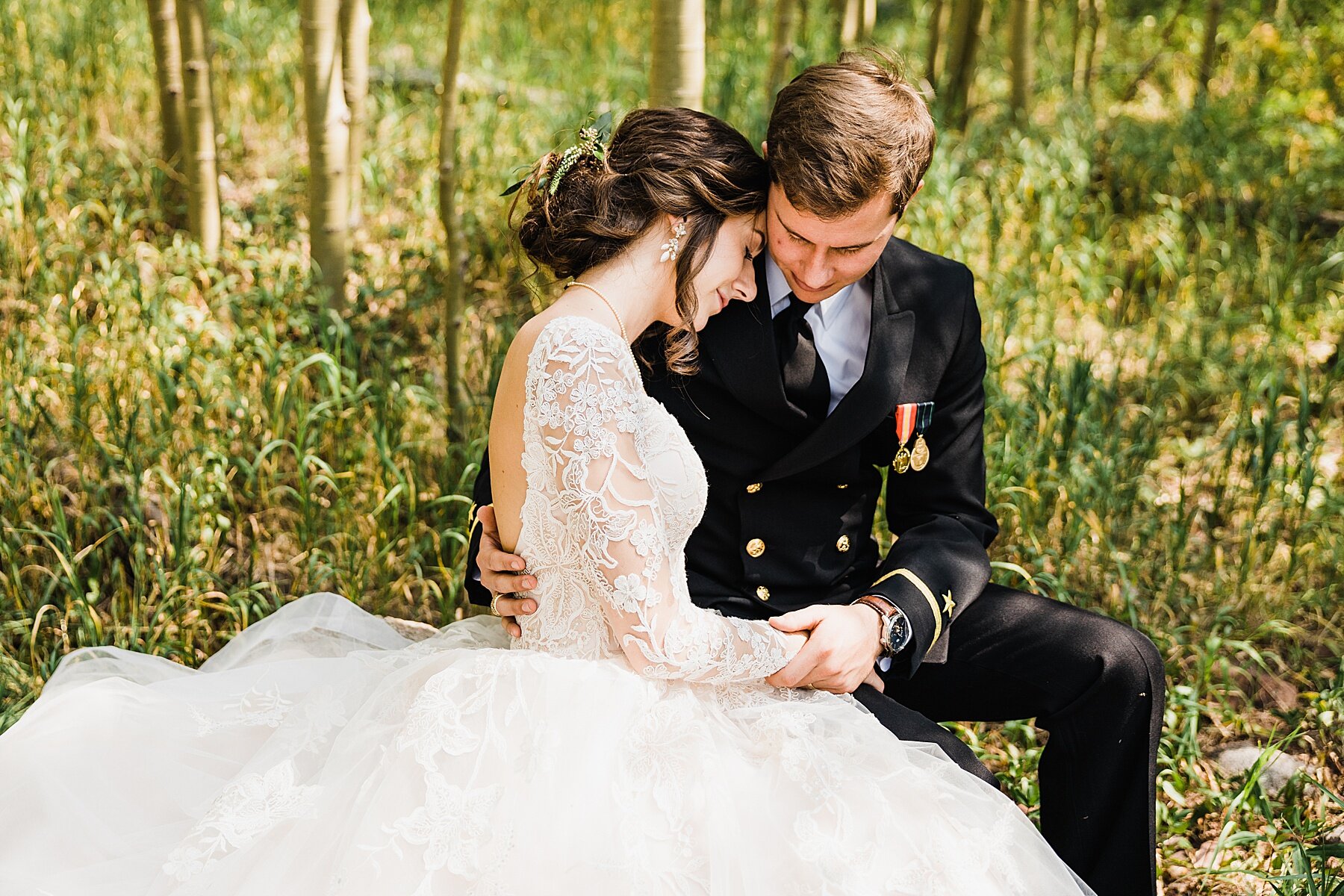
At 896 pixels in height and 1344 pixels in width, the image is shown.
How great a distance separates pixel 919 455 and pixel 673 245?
757 mm

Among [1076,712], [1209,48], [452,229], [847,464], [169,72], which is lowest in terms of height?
[1076,712]

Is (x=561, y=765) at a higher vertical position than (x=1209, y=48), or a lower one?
lower

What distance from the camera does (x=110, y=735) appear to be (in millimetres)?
2025

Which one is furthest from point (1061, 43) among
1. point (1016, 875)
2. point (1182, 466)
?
point (1016, 875)

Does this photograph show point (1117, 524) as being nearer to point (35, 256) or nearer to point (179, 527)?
point (179, 527)

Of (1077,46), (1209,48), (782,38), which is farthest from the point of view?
(1077,46)

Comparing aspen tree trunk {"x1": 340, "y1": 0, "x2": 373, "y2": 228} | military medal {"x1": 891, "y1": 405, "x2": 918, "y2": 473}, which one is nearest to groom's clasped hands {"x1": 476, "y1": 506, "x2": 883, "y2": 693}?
military medal {"x1": 891, "y1": 405, "x2": 918, "y2": 473}

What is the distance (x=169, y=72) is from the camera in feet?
13.4

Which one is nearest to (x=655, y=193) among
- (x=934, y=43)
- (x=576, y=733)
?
(x=576, y=733)

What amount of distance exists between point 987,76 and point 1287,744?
6235mm

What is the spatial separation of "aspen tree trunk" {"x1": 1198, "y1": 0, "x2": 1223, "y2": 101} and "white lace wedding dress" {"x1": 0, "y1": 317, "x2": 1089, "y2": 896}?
5534 mm

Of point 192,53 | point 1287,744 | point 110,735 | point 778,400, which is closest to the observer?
point 110,735

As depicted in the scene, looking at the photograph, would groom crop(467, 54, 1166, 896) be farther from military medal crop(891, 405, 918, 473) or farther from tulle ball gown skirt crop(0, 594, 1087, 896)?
tulle ball gown skirt crop(0, 594, 1087, 896)

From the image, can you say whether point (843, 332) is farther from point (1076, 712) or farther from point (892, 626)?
point (1076, 712)
